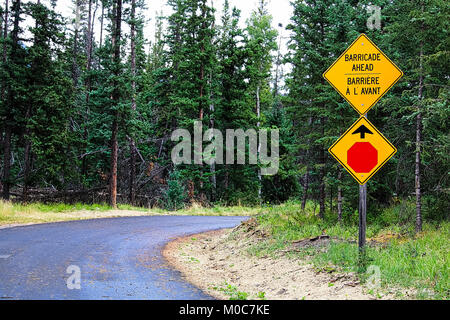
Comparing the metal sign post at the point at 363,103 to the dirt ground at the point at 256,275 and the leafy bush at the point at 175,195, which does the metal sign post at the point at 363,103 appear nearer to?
the dirt ground at the point at 256,275

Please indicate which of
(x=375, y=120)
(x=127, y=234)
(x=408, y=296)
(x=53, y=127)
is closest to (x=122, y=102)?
(x=53, y=127)

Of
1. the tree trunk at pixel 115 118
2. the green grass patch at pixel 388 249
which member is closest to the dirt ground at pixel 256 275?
the green grass patch at pixel 388 249

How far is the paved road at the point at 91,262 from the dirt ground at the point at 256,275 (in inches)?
18.0

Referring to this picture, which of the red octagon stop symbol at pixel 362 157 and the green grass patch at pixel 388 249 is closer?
the green grass patch at pixel 388 249

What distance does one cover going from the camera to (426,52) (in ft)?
36.2

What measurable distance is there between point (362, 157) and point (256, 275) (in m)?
3.24

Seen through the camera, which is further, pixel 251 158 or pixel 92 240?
pixel 251 158

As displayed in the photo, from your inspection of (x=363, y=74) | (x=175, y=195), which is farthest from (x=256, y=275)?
(x=175, y=195)

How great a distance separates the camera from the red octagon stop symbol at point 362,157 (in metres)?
7.09

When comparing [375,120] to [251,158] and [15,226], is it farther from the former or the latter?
[251,158]

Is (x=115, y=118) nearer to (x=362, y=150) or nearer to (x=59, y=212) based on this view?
(x=59, y=212)

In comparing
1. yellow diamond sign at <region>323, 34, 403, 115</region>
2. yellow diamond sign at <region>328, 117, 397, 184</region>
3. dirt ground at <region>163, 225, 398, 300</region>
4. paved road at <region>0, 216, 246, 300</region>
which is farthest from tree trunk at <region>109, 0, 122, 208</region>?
yellow diamond sign at <region>328, 117, 397, 184</region>

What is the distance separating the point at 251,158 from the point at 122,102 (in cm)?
1104

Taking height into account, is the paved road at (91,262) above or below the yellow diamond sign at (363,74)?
below
